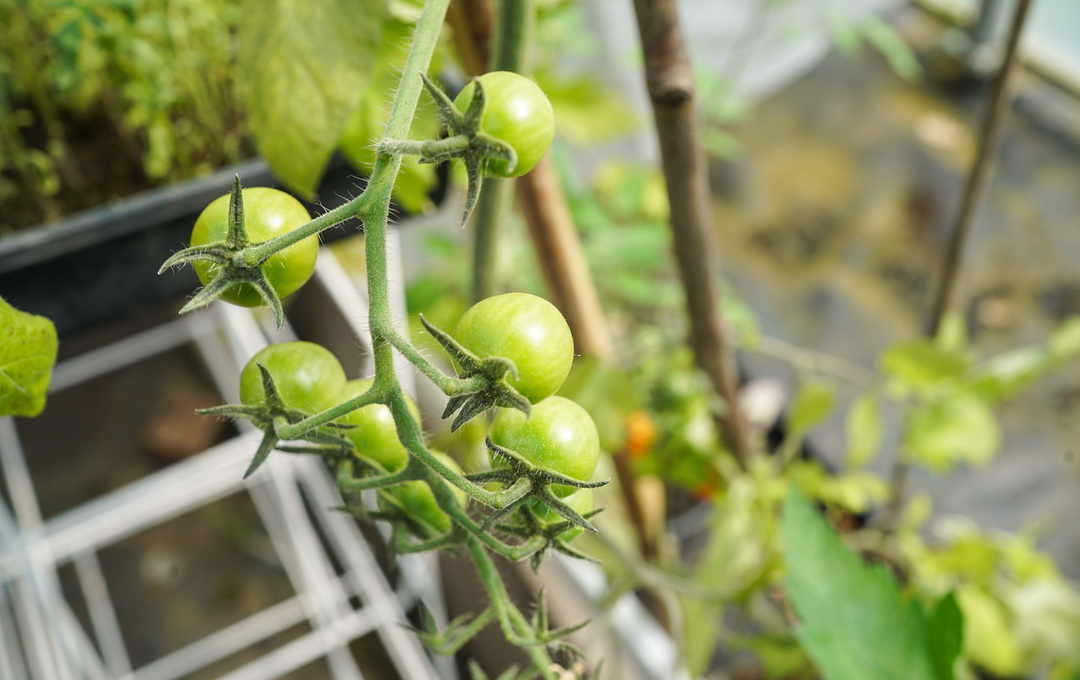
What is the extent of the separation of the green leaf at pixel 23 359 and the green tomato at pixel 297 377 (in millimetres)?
72

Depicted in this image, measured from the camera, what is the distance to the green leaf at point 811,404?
64 centimetres

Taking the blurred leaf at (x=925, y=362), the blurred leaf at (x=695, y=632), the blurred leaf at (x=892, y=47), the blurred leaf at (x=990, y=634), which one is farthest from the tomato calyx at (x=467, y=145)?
the blurred leaf at (x=892, y=47)

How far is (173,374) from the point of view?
3.26 feet

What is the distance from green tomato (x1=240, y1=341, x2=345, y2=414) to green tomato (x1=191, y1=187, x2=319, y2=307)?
2 cm

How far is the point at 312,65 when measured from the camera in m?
0.32

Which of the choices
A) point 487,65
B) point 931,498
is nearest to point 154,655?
point 487,65

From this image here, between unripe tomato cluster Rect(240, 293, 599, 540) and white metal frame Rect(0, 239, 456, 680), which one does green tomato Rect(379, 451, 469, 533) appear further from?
white metal frame Rect(0, 239, 456, 680)

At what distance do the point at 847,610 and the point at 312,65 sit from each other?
36cm

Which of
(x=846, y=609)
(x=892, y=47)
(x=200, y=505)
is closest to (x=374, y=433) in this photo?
(x=846, y=609)

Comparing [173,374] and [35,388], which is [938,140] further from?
[35,388]

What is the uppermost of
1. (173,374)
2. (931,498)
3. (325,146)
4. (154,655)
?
(173,374)

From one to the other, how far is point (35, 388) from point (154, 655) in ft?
2.47

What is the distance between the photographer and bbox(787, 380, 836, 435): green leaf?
64cm

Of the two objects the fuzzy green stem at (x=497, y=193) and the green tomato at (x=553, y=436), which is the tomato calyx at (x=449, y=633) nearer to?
the green tomato at (x=553, y=436)
